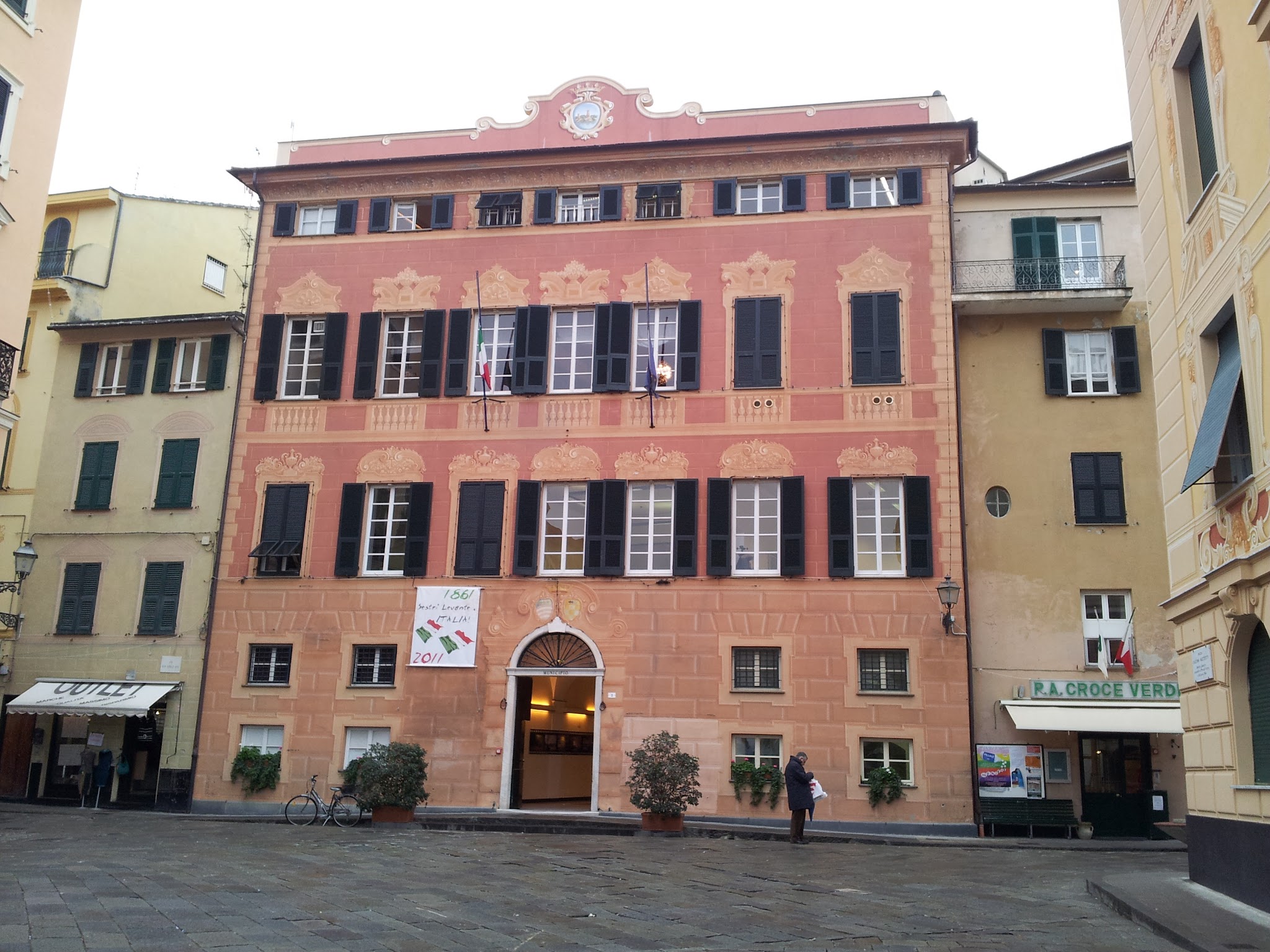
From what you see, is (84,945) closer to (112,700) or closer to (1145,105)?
(1145,105)

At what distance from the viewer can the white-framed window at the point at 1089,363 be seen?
23906 millimetres

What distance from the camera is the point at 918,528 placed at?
22.6 meters

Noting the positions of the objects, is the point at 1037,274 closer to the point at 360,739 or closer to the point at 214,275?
the point at 360,739

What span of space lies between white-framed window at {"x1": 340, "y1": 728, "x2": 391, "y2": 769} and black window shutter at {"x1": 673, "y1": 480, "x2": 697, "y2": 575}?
22.3 feet

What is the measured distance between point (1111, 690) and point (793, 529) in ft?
22.0

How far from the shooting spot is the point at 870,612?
73.4 ft

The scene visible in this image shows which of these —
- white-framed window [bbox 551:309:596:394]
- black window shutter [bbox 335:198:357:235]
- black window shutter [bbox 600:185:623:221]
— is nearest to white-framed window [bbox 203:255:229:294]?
black window shutter [bbox 335:198:357:235]

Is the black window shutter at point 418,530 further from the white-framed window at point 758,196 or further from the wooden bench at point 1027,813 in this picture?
the wooden bench at point 1027,813

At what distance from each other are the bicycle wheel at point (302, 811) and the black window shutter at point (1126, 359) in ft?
58.0

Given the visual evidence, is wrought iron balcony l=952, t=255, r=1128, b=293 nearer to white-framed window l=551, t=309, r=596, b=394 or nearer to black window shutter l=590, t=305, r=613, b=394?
black window shutter l=590, t=305, r=613, b=394

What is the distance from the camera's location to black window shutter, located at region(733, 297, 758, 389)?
2400 centimetres

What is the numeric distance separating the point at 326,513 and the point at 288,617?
231cm

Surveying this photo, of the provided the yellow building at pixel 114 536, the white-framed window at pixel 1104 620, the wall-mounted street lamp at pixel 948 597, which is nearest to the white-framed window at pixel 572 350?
the yellow building at pixel 114 536

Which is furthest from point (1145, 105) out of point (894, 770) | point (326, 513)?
point (326, 513)
